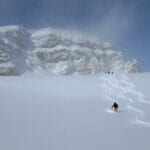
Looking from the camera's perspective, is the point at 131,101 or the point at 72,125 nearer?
the point at 72,125

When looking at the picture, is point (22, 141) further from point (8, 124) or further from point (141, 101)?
point (141, 101)

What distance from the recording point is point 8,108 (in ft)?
47.9

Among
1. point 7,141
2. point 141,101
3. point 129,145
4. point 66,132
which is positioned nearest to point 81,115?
point 66,132

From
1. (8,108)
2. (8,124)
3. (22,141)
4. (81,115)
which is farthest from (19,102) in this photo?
(22,141)

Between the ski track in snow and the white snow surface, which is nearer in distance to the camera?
the white snow surface

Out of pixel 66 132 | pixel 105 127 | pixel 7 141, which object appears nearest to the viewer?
pixel 7 141

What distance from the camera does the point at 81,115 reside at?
14.6 m

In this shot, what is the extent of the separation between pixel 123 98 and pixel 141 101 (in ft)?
4.58

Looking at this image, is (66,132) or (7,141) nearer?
(7,141)

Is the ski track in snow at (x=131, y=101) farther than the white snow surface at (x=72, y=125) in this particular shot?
Yes

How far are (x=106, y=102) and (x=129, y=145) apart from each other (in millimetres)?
8925

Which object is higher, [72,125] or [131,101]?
[131,101]

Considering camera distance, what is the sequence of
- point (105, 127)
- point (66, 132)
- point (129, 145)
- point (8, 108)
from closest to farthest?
point (129, 145) < point (66, 132) < point (105, 127) < point (8, 108)

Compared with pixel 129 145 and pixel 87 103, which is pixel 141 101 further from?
pixel 129 145
